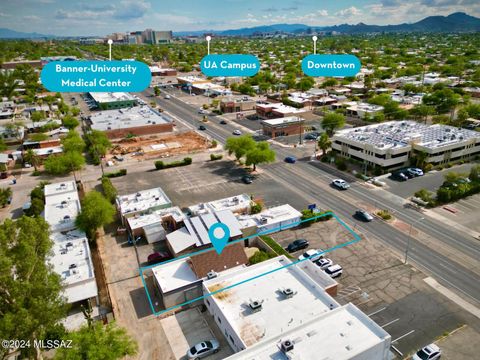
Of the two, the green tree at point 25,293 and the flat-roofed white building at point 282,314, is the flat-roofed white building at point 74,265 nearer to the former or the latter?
the green tree at point 25,293

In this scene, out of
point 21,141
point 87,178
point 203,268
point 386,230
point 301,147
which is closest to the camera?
point 203,268

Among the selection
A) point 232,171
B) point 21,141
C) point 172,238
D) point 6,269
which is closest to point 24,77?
point 21,141

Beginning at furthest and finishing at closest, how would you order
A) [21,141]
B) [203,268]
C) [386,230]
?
[21,141] < [386,230] < [203,268]

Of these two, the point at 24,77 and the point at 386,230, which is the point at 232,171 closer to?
the point at 386,230

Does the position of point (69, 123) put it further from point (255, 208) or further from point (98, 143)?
point (255, 208)

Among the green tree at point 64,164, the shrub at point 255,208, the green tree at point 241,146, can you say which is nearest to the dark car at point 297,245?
the shrub at point 255,208

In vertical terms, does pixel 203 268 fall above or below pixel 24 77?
below

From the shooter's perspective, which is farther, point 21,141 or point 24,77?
point 24,77

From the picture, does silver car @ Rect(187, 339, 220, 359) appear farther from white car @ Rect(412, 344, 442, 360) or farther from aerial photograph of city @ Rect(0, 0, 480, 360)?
white car @ Rect(412, 344, 442, 360)
